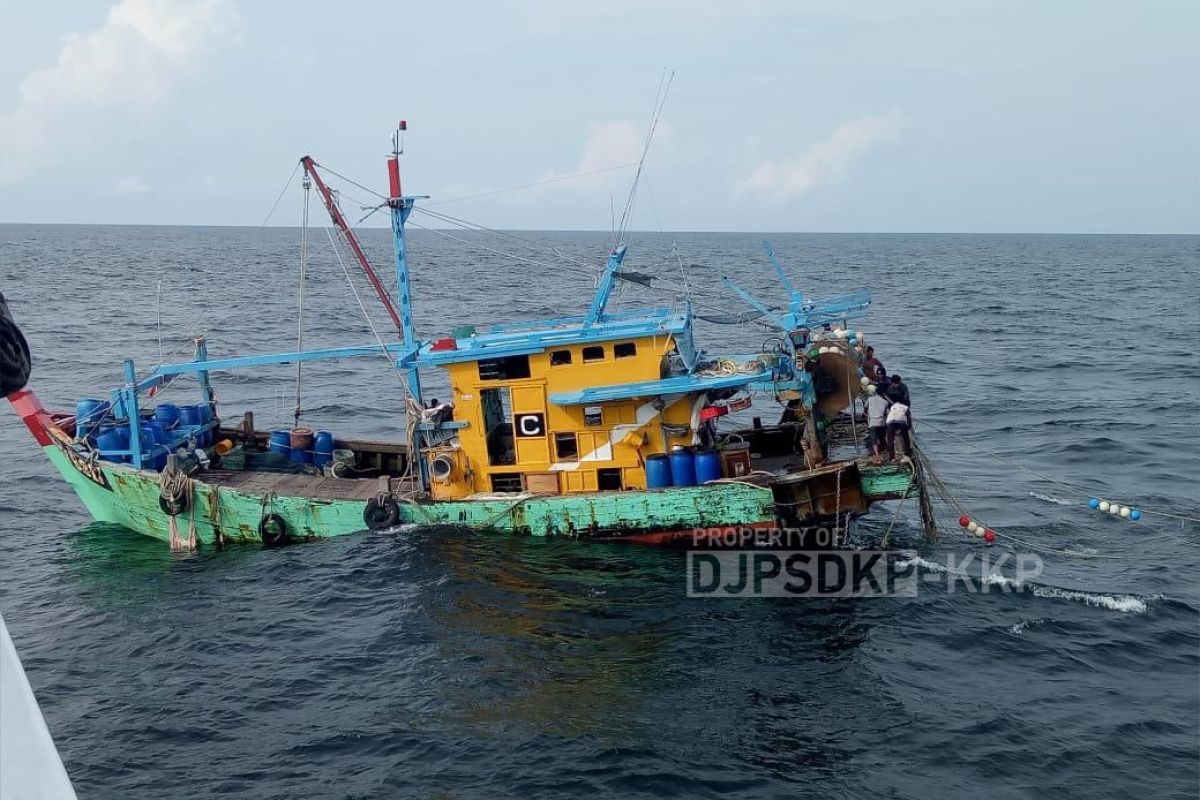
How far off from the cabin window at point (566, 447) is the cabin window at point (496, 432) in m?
0.95

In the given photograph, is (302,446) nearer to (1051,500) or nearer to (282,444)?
(282,444)

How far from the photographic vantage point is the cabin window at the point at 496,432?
20781mm

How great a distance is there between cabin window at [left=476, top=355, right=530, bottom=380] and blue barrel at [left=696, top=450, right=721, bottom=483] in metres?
3.96

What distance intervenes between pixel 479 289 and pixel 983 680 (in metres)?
73.9

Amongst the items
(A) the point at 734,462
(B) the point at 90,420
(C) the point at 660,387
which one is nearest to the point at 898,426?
(A) the point at 734,462

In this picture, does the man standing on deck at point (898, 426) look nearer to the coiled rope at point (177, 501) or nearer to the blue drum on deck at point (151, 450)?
the coiled rope at point (177, 501)

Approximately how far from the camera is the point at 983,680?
50.4 ft

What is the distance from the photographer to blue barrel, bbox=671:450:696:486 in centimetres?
1975

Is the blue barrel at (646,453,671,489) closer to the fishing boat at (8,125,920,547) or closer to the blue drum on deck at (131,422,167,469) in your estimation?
the fishing boat at (8,125,920,547)

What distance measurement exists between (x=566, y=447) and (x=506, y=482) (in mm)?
1571

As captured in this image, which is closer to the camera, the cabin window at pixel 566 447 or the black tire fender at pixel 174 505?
the cabin window at pixel 566 447

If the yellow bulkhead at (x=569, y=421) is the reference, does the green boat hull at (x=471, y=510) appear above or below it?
below

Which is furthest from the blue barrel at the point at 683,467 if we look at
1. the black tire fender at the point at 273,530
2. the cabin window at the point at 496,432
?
the black tire fender at the point at 273,530

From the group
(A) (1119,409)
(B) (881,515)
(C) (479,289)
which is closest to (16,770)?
(B) (881,515)
